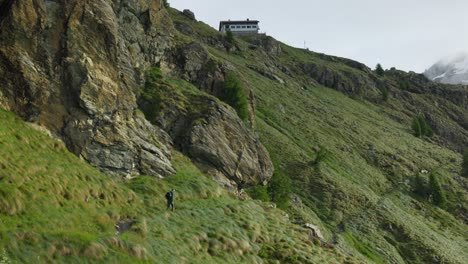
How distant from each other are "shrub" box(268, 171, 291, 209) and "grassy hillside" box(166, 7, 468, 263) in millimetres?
2226

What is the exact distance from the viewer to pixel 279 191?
234 feet

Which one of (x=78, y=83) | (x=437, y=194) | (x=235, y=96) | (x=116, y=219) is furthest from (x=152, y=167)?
(x=437, y=194)

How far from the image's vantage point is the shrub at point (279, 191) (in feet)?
232

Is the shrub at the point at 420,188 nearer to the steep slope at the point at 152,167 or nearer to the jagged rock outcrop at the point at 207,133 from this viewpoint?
the steep slope at the point at 152,167

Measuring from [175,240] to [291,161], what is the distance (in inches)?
2422

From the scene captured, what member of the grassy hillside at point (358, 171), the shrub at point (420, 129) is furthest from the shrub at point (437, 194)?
the shrub at point (420, 129)

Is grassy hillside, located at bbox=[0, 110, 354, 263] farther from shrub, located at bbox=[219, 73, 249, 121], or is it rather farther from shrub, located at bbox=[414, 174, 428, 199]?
shrub, located at bbox=[414, 174, 428, 199]

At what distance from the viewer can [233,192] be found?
2288 inches

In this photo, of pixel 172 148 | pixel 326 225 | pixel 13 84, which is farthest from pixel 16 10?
pixel 326 225

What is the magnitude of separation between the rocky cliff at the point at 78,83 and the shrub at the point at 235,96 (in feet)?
93.4

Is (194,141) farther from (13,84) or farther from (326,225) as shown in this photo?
(326,225)

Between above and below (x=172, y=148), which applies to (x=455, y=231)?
below

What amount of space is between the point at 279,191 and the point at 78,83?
38.8 m

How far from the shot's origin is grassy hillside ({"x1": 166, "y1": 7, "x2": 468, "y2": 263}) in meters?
77.5
